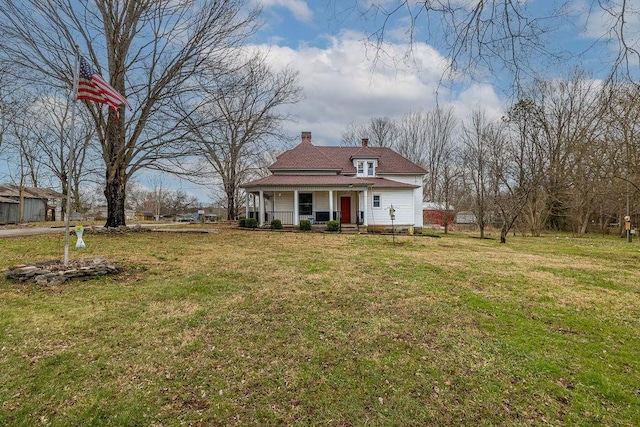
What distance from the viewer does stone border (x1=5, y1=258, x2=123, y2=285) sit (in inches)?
233

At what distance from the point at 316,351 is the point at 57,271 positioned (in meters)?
5.56

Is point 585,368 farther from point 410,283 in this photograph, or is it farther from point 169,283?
point 169,283

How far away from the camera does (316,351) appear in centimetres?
370

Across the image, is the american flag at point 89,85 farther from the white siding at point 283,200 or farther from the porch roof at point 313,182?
the white siding at point 283,200

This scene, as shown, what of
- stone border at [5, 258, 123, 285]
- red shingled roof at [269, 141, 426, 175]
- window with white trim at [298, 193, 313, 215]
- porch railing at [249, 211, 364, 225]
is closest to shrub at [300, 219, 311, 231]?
porch railing at [249, 211, 364, 225]

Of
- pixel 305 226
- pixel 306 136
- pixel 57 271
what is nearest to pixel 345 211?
pixel 305 226

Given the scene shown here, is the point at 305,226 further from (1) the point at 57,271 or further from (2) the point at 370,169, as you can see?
(1) the point at 57,271

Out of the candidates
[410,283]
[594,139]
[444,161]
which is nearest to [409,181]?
[594,139]

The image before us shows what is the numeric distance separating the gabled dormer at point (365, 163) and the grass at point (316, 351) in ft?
53.6

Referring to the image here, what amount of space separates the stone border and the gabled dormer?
17.9 m

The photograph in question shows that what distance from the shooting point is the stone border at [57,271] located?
5914mm

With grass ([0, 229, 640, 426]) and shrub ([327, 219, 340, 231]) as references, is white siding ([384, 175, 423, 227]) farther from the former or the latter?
grass ([0, 229, 640, 426])

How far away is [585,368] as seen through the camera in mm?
3393

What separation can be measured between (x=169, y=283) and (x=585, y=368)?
6.45 metres
